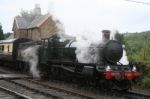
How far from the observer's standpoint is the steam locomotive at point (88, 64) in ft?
50.1

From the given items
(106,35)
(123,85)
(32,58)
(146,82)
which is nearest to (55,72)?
(32,58)

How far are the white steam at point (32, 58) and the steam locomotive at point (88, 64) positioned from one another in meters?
0.67

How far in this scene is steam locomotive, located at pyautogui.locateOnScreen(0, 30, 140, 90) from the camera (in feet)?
50.1

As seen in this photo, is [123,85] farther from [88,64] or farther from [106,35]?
[106,35]

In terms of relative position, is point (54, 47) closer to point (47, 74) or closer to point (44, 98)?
point (47, 74)

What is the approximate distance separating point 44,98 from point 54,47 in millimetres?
6531

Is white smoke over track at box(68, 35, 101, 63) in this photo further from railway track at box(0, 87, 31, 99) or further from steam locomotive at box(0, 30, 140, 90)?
railway track at box(0, 87, 31, 99)

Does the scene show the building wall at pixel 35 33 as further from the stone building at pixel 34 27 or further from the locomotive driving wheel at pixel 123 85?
the locomotive driving wheel at pixel 123 85

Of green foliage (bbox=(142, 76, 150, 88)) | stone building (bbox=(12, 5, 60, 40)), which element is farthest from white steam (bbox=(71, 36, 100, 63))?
stone building (bbox=(12, 5, 60, 40))

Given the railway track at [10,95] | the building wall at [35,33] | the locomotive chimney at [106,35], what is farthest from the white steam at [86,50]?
the building wall at [35,33]

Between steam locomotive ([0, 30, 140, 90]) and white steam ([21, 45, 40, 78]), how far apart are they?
2.19ft

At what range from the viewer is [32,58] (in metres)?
22.5

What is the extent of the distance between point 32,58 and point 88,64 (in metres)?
7.42

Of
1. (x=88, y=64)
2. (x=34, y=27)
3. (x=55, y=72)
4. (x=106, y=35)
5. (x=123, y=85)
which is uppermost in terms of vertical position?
(x=34, y=27)
